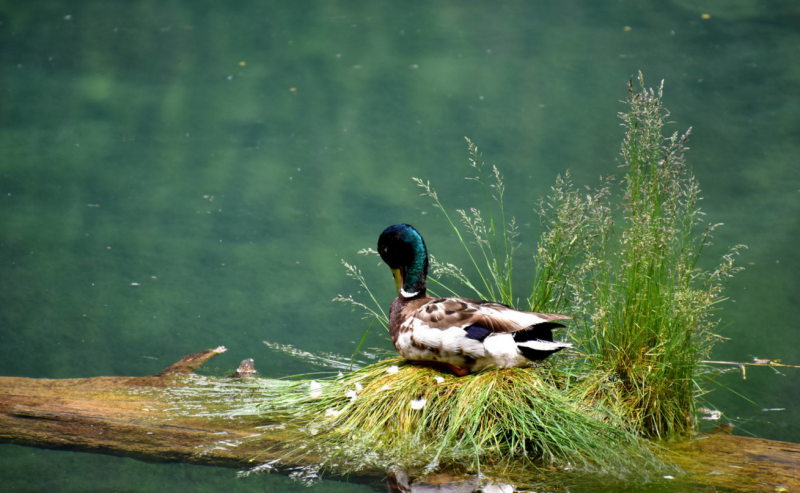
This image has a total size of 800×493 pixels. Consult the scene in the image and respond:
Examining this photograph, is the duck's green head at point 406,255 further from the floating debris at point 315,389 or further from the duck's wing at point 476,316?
the floating debris at point 315,389

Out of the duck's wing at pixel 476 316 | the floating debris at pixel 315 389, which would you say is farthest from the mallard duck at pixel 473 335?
the floating debris at pixel 315 389

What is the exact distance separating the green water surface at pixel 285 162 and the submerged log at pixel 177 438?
2.2 inches

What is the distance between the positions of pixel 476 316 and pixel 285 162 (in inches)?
104

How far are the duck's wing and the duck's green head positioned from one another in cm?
20

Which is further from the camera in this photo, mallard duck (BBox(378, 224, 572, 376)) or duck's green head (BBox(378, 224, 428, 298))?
duck's green head (BBox(378, 224, 428, 298))

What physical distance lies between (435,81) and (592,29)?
1.36m

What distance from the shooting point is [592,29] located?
539cm

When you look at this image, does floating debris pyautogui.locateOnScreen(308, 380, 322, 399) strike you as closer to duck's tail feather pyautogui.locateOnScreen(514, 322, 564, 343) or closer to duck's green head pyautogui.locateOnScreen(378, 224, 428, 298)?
duck's green head pyautogui.locateOnScreen(378, 224, 428, 298)

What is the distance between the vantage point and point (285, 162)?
14.6ft

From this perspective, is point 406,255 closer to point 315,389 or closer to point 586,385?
point 315,389

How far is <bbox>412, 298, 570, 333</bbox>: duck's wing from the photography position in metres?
2.07

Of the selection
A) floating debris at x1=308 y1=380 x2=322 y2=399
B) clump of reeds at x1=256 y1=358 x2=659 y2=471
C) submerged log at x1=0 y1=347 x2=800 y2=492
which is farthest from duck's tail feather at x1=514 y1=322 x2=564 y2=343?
floating debris at x1=308 y1=380 x2=322 y2=399

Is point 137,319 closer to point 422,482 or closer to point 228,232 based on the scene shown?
point 228,232

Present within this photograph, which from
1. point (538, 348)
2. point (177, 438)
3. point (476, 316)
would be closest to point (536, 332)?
point (538, 348)
